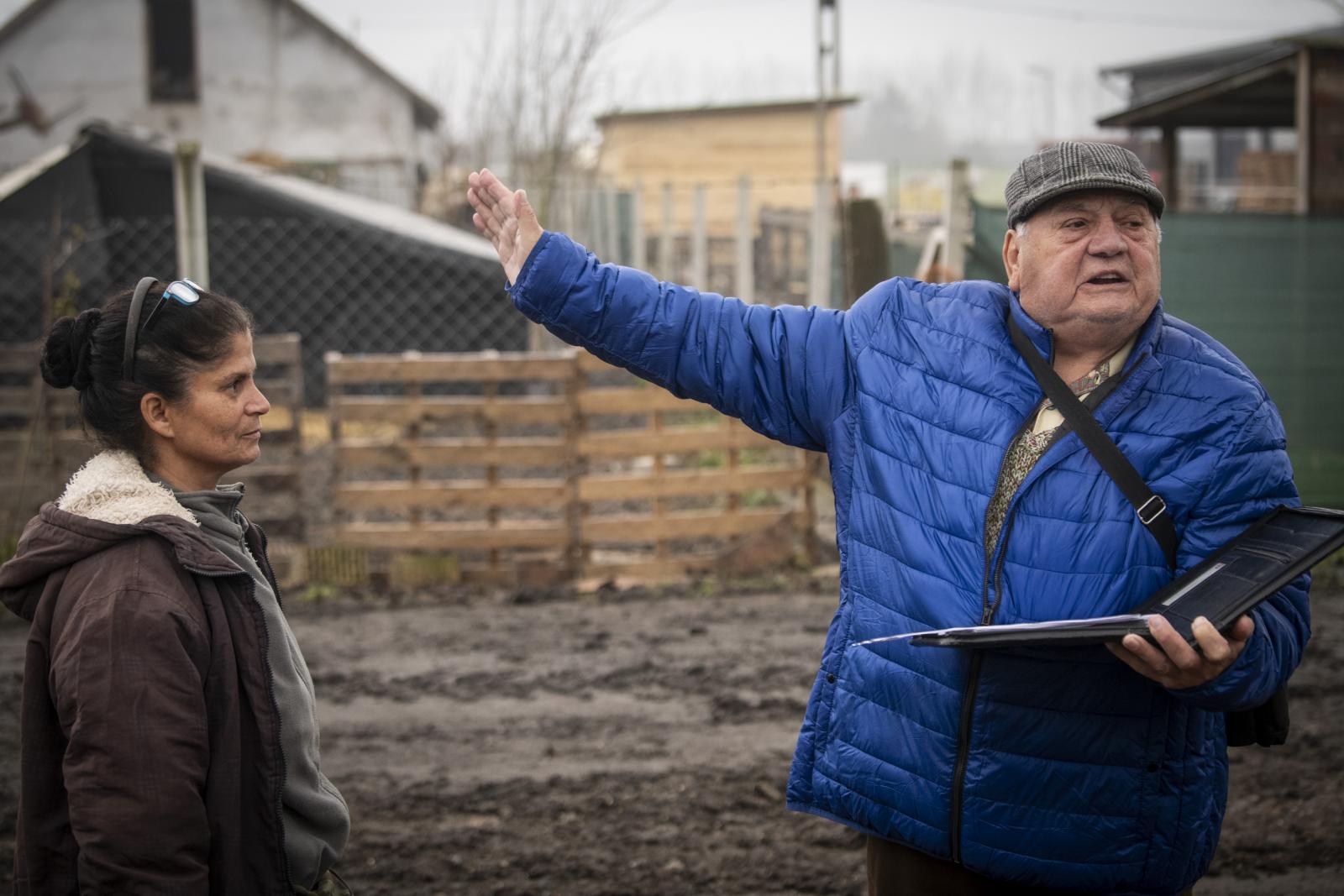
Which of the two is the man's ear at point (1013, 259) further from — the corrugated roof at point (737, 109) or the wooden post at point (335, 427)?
the corrugated roof at point (737, 109)

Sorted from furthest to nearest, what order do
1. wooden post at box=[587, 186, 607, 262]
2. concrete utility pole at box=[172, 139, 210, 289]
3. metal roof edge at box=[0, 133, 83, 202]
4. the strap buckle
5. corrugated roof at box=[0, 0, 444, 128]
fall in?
corrugated roof at box=[0, 0, 444, 128], wooden post at box=[587, 186, 607, 262], metal roof edge at box=[0, 133, 83, 202], concrete utility pole at box=[172, 139, 210, 289], the strap buckle

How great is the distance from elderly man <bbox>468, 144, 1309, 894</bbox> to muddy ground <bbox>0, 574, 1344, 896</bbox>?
73.5 inches

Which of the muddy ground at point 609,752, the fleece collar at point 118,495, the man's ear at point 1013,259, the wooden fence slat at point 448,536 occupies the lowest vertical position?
the muddy ground at point 609,752

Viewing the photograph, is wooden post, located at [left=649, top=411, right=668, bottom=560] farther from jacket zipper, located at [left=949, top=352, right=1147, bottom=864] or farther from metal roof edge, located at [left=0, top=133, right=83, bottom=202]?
metal roof edge, located at [left=0, top=133, right=83, bottom=202]

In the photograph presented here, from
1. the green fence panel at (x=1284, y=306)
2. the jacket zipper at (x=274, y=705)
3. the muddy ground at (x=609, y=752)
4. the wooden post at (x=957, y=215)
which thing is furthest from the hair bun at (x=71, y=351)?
the green fence panel at (x=1284, y=306)

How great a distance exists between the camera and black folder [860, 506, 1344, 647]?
2100 mm

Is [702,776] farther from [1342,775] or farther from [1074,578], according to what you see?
[1074,578]

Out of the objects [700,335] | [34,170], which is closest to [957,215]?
[700,335]

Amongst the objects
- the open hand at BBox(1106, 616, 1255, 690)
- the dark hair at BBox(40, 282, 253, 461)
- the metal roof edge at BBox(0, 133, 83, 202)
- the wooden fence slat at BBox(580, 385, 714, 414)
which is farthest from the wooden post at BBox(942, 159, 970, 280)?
the metal roof edge at BBox(0, 133, 83, 202)

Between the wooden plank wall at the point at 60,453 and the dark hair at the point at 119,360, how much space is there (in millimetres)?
6138

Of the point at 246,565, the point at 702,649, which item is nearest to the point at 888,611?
the point at 246,565

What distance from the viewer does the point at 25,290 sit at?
12.4 meters

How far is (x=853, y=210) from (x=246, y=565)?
6.20 metres

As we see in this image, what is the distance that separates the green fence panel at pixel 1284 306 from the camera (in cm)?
855
